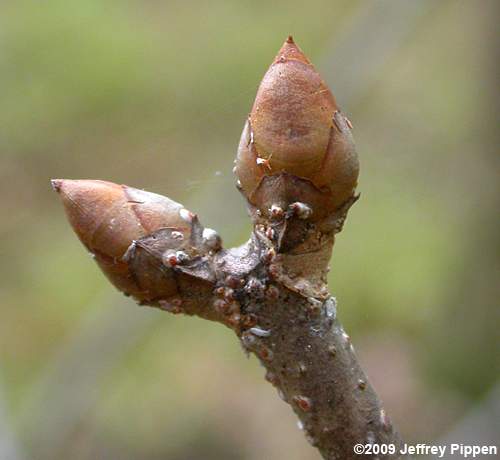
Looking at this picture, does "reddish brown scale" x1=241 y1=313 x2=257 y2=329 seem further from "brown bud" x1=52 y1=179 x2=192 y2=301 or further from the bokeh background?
the bokeh background

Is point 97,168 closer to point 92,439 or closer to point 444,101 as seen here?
point 92,439

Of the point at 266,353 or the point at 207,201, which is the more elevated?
the point at 207,201

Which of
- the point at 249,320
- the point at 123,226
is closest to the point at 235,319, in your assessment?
the point at 249,320

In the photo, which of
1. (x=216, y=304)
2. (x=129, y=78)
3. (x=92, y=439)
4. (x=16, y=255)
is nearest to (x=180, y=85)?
(x=129, y=78)

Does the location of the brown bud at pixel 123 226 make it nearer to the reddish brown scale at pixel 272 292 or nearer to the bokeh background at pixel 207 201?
the reddish brown scale at pixel 272 292

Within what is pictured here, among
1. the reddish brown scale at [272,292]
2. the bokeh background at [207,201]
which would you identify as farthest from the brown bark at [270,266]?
the bokeh background at [207,201]

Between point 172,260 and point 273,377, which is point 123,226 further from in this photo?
point 273,377

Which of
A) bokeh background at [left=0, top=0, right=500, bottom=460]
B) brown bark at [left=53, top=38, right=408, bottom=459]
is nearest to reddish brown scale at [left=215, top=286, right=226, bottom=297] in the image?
brown bark at [left=53, top=38, right=408, bottom=459]
